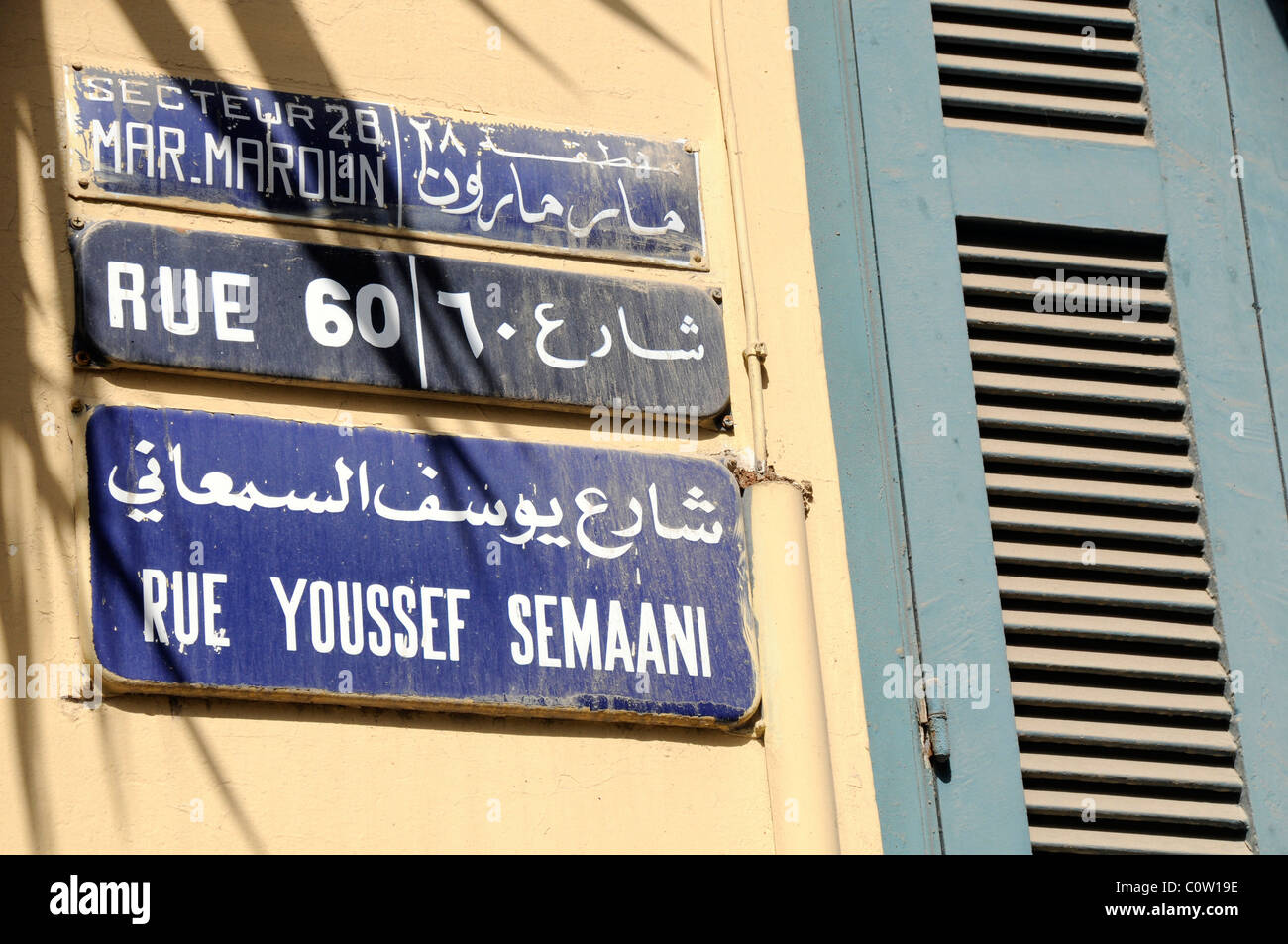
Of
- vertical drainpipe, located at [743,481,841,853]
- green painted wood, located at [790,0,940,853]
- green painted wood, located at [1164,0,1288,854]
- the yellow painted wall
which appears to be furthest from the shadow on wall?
green painted wood, located at [1164,0,1288,854]

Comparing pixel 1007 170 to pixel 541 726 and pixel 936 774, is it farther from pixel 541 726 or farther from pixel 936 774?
pixel 541 726

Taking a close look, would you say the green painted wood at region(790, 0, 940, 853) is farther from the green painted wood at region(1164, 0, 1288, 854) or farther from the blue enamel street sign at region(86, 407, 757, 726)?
the green painted wood at region(1164, 0, 1288, 854)

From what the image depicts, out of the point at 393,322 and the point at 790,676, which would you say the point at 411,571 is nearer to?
the point at 393,322

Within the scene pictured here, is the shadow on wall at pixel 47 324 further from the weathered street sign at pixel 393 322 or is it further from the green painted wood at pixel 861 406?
the green painted wood at pixel 861 406

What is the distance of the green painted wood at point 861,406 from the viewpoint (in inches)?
165

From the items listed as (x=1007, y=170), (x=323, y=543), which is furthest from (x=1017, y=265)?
(x=323, y=543)

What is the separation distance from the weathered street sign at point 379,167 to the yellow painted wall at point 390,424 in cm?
5

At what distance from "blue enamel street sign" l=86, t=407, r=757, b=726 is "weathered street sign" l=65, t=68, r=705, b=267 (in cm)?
54

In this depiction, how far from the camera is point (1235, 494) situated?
4.60 m

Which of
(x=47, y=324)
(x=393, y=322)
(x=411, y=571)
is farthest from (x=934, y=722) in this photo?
(x=47, y=324)

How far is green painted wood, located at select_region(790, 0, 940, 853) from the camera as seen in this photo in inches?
165

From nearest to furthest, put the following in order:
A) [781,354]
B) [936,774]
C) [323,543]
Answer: [323,543] → [936,774] → [781,354]
